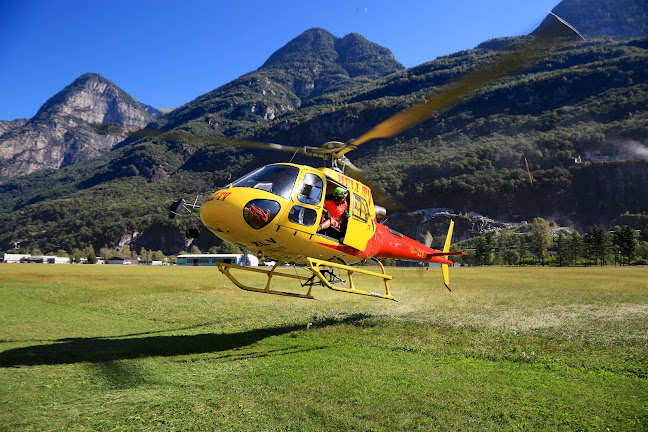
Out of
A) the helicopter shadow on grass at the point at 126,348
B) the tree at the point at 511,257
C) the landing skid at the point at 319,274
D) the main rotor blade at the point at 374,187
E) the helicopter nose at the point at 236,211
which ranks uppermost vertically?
the tree at the point at 511,257

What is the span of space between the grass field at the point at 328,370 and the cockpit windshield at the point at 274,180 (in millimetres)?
4002

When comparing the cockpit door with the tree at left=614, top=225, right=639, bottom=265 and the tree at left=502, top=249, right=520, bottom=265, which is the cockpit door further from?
the tree at left=502, top=249, right=520, bottom=265

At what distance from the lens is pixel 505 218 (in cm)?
13738

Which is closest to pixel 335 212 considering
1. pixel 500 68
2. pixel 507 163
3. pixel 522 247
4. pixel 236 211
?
pixel 236 211

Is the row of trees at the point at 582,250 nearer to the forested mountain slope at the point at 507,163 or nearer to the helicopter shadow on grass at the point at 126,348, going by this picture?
the forested mountain slope at the point at 507,163

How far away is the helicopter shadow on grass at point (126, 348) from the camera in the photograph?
799cm

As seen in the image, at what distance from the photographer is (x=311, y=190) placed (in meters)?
9.77

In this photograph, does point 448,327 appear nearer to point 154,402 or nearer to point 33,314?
point 154,402

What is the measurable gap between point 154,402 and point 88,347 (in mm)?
4935

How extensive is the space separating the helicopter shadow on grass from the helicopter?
6.98 ft

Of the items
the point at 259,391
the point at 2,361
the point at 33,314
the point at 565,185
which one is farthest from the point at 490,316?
the point at 565,185

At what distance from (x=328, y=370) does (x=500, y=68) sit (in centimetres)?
672

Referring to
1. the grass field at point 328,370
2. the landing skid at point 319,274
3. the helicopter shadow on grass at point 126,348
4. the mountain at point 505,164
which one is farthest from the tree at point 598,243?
the helicopter shadow on grass at point 126,348

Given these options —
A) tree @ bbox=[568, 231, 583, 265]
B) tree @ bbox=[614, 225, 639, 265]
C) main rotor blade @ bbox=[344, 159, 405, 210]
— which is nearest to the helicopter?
main rotor blade @ bbox=[344, 159, 405, 210]
